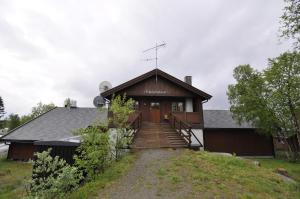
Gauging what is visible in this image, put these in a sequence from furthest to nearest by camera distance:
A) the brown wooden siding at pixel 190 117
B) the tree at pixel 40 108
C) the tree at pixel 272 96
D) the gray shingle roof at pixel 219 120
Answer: the tree at pixel 40 108 < the gray shingle roof at pixel 219 120 < the brown wooden siding at pixel 190 117 < the tree at pixel 272 96

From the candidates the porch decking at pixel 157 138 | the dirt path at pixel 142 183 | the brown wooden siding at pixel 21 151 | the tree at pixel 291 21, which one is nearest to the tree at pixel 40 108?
the brown wooden siding at pixel 21 151

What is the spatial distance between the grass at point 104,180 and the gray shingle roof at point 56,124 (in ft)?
32.5

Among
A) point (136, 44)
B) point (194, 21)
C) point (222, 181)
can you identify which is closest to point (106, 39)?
point (136, 44)

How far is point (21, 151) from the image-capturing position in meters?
21.3

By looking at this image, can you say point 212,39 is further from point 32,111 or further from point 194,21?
point 32,111

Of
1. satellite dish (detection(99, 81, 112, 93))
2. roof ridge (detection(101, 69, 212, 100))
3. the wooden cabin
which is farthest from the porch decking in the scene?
satellite dish (detection(99, 81, 112, 93))

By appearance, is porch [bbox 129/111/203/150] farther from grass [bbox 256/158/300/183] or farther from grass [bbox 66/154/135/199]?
grass [bbox 256/158/300/183]

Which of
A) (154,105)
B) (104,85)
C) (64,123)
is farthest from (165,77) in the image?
(64,123)

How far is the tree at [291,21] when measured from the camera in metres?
9.20

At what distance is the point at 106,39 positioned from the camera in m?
16.8

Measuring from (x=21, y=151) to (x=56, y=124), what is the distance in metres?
4.31

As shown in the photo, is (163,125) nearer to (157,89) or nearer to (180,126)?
(180,126)

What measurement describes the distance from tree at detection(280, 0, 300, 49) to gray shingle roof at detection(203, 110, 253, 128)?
13.6 meters

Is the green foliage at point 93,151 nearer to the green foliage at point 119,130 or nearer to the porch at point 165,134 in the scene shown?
the green foliage at point 119,130
